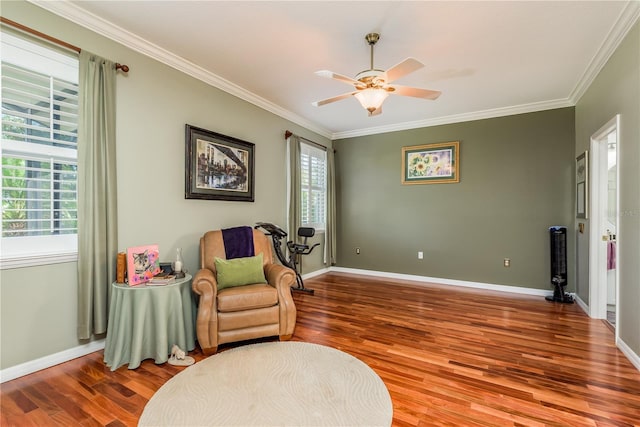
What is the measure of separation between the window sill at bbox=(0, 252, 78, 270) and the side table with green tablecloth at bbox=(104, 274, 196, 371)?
0.43 metres

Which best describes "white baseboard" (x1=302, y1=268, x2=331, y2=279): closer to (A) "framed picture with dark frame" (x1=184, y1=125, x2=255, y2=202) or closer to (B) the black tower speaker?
(A) "framed picture with dark frame" (x1=184, y1=125, x2=255, y2=202)

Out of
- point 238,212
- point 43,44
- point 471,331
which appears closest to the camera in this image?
point 43,44

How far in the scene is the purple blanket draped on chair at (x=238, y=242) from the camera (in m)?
3.27

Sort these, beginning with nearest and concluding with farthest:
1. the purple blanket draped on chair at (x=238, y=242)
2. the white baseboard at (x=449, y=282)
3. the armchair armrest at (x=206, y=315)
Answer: the armchair armrest at (x=206, y=315)
the purple blanket draped on chair at (x=238, y=242)
the white baseboard at (x=449, y=282)

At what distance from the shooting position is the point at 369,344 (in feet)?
9.11

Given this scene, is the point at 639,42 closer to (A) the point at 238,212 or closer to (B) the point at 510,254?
(B) the point at 510,254

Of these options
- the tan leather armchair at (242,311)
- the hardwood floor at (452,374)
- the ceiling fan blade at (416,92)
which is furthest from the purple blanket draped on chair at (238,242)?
the ceiling fan blade at (416,92)

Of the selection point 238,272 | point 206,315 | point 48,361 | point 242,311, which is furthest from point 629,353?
point 48,361

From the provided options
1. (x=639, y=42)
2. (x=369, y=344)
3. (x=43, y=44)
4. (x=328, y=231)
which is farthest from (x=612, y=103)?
(x=43, y=44)

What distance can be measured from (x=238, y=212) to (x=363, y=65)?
2.34 meters

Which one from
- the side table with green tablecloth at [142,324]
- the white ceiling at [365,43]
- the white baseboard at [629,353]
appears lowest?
the white baseboard at [629,353]

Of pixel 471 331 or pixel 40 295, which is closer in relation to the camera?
pixel 40 295

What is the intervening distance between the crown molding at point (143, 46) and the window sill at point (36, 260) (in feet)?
6.10

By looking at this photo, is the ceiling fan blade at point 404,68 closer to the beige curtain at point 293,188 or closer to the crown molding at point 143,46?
the crown molding at point 143,46
